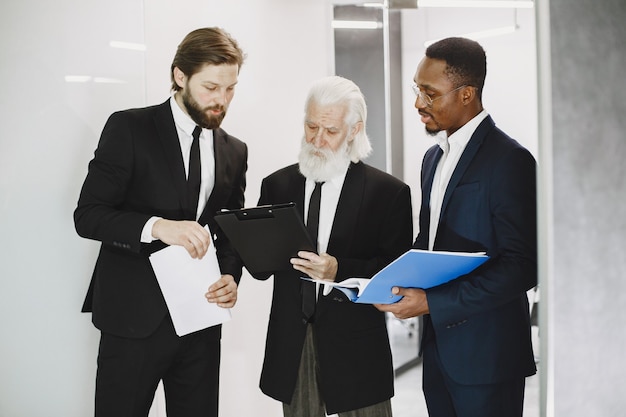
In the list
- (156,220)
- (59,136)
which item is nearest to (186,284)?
(156,220)

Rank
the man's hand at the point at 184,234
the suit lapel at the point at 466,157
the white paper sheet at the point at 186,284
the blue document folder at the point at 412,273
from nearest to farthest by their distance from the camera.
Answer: the blue document folder at the point at 412,273, the suit lapel at the point at 466,157, the man's hand at the point at 184,234, the white paper sheet at the point at 186,284

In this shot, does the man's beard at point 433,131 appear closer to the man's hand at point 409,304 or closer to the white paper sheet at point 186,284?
the man's hand at point 409,304

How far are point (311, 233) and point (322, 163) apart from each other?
249 millimetres

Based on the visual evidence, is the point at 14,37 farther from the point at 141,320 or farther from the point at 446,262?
the point at 446,262

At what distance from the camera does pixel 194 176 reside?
2473 mm

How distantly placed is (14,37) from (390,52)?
1.79 metres

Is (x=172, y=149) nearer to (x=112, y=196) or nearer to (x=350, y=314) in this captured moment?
(x=112, y=196)

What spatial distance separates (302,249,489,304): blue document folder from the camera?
74.6 inches

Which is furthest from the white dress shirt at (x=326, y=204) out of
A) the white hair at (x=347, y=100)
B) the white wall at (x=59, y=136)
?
the white wall at (x=59, y=136)

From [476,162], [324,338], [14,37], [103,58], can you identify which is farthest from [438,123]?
[14,37]

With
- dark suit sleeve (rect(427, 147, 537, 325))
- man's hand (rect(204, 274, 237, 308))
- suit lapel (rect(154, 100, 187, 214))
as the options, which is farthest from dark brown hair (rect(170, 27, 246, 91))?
dark suit sleeve (rect(427, 147, 537, 325))

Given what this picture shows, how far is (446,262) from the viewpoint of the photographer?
196 centimetres

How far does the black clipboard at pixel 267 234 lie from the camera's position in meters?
2.13

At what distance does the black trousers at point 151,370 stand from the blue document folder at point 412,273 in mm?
714
